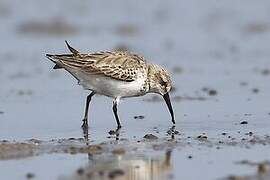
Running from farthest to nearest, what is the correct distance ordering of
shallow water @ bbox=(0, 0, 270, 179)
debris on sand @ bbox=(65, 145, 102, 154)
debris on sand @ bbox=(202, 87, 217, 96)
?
Result: debris on sand @ bbox=(202, 87, 217, 96)
debris on sand @ bbox=(65, 145, 102, 154)
shallow water @ bbox=(0, 0, 270, 179)

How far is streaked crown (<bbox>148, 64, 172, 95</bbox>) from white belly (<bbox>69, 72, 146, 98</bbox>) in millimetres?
154

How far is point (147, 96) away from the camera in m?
15.1

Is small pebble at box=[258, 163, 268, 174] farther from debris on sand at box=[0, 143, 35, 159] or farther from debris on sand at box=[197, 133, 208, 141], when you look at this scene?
debris on sand at box=[0, 143, 35, 159]

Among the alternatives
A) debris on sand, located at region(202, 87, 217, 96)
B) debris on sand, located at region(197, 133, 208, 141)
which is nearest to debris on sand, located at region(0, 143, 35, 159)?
debris on sand, located at region(197, 133, 208, 141)

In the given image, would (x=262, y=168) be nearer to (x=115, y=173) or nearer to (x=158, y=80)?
(x=115, y=173)

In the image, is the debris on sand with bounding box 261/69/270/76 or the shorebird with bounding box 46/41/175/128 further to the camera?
the debris on sand with bounding box 261/69/270/76

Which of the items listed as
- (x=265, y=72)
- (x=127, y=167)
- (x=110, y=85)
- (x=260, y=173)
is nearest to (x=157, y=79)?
(x=110, y=85)

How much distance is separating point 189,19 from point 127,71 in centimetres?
1352

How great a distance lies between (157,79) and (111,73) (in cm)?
69

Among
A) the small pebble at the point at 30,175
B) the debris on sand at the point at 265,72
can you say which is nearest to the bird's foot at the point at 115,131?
the small pebble at the point at 30,175

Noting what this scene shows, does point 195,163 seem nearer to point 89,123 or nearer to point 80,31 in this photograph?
point 89,123

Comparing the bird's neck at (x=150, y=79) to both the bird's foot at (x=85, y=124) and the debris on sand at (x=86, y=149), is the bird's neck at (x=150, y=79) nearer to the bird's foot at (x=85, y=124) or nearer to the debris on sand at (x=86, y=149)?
the bird's foot at (x=85, y=124)

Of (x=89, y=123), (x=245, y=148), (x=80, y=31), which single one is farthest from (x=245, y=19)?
(x=245, y=148)

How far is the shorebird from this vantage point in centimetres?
1231
